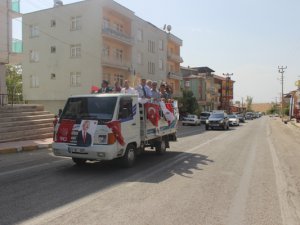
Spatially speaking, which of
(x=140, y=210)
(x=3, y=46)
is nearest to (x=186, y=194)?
(x=140, y=210)

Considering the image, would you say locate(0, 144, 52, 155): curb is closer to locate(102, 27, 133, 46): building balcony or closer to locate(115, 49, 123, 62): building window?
locate(102, 27, 133, 46): building balcony

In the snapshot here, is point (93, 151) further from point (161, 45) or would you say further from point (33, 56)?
point (161, 45)

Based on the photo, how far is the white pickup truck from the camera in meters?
9.12

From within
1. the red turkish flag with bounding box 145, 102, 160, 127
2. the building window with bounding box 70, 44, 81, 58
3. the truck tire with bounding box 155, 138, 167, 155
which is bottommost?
the truck tire with bounding box 155, 138, 167, 155

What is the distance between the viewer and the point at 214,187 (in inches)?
314

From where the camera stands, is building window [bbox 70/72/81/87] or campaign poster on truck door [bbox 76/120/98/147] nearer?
campaign poster on truck door [bbox 76/120/98/147]

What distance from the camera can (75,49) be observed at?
121 ft

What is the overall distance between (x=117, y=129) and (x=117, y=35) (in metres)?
30.1

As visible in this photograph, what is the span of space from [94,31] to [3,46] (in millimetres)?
13487

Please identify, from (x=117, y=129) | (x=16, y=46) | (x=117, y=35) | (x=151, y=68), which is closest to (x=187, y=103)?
(x=151, y=68)

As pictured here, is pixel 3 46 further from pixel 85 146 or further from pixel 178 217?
pixel 178 217

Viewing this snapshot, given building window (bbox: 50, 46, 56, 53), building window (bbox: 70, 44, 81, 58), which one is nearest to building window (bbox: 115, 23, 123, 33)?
building window (bbox: 70, 44, 81, 58)

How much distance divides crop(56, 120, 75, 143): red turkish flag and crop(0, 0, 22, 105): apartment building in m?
15.1

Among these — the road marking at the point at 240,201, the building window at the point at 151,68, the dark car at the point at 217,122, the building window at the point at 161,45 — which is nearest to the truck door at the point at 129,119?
the road marking at the point at 240,201
